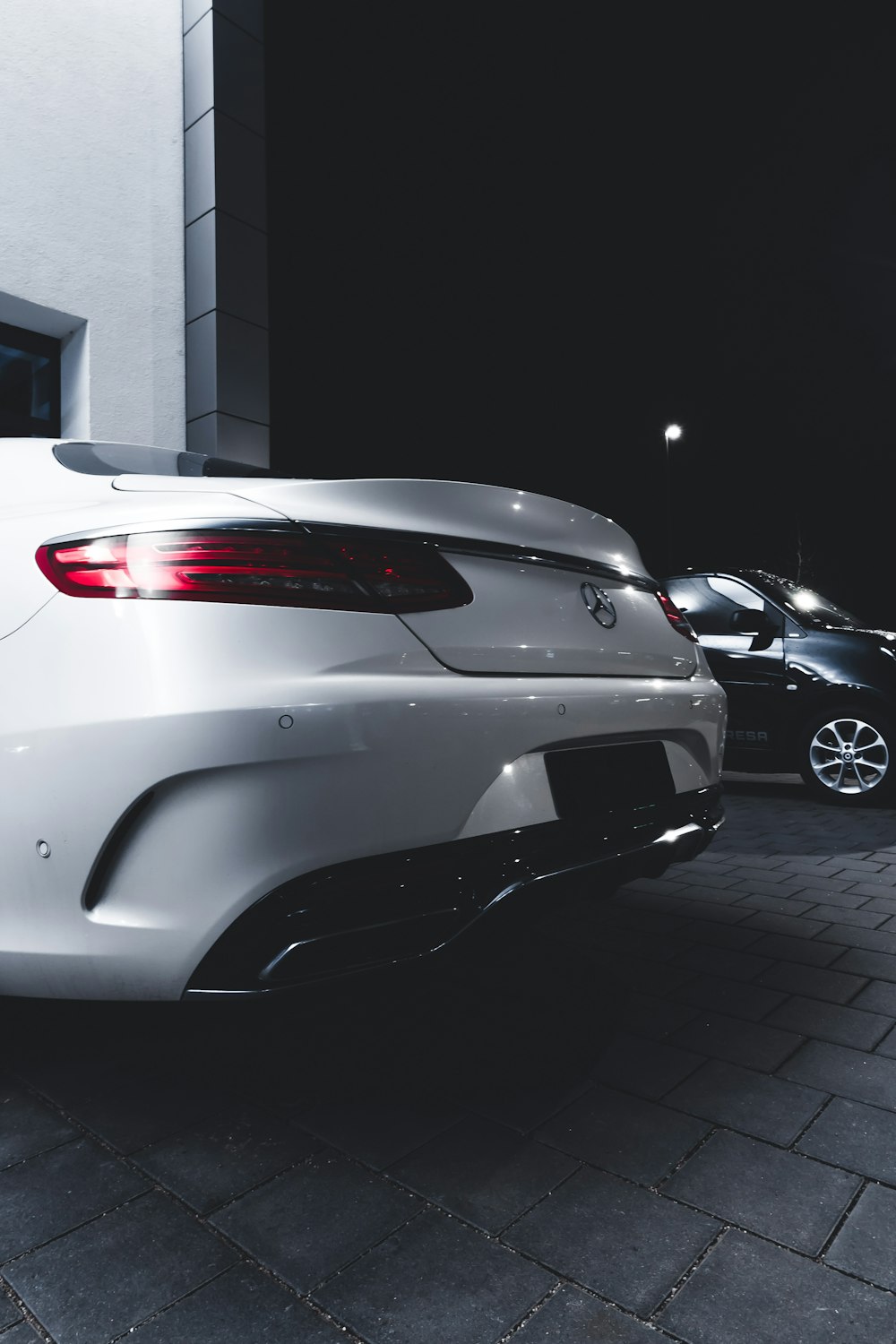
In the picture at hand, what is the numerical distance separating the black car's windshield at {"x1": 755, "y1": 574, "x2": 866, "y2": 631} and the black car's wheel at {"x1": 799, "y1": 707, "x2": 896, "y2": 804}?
0.73 metres

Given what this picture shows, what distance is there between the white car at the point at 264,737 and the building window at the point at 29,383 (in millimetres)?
6074

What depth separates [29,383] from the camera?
7.20 metres

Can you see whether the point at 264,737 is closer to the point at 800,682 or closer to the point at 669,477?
the point at 800,682

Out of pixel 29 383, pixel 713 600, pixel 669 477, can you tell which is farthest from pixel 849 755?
pixel 669 477

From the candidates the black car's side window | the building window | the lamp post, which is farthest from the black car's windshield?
the lamp post

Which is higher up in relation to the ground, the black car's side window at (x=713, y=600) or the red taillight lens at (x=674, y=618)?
the black car's side window at (x=713, y=600)

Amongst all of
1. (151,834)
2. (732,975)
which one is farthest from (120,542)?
(732,975)

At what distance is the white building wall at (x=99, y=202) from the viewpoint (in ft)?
21.4

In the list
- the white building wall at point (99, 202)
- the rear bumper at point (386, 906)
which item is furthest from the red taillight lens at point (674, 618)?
the white building wall at point (99, 202)

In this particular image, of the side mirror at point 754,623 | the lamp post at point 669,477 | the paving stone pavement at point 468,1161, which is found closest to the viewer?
the paving stone pavement at point 468,1161

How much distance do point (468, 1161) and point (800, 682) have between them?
5.14 m

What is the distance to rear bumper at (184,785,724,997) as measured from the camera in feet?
4.65

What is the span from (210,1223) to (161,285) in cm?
761

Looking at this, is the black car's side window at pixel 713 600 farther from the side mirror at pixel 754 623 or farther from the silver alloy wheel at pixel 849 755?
the silver alloy wheel at pixel 849 755
